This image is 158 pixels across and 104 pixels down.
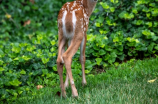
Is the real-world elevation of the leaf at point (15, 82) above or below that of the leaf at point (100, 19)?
below

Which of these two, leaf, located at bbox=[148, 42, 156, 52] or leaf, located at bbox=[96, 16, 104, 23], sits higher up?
leaf, located at bbox=[96, 16, 104, 23]

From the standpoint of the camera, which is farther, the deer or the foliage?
the foliage

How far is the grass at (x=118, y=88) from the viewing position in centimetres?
453

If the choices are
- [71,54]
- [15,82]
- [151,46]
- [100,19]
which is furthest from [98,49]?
[71,54]

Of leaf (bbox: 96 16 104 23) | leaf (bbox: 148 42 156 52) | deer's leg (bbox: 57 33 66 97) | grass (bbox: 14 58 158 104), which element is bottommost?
grass (bbox: 14 58 158 104)

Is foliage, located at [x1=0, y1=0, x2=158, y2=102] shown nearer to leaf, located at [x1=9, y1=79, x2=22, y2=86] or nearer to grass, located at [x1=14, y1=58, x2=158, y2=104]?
leaf, located at [x1=9, y1=79, x2=22, y2=86]

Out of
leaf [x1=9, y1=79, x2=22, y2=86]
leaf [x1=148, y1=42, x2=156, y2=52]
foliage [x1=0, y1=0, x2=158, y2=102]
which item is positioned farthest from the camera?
leaf [x1=148, y1=42, x2=156, y2=52]

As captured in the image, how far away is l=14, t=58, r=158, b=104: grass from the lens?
178 inches

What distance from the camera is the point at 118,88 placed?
508 centimetres

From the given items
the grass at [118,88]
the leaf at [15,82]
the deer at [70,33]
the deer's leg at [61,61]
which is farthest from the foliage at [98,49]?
the deer at [70,33]

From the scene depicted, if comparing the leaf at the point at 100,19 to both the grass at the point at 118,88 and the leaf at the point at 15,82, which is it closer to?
the grass at the point at 118,88

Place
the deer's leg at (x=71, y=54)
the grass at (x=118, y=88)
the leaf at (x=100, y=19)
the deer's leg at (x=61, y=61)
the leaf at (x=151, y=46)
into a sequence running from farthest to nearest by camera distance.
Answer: the leaf at (x=100, y=19), the leaf at (x=151, y=46), the deer's leg at (x=61, y=61), the deer's leg at (x=71, y=54), the grass at (x=118, y=88)

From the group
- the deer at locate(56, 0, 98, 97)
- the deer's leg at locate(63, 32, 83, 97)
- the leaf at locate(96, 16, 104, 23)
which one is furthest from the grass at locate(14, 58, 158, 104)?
the leaf at locate(96, 16, 104, 23)

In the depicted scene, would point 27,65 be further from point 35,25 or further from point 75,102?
point 35,25
